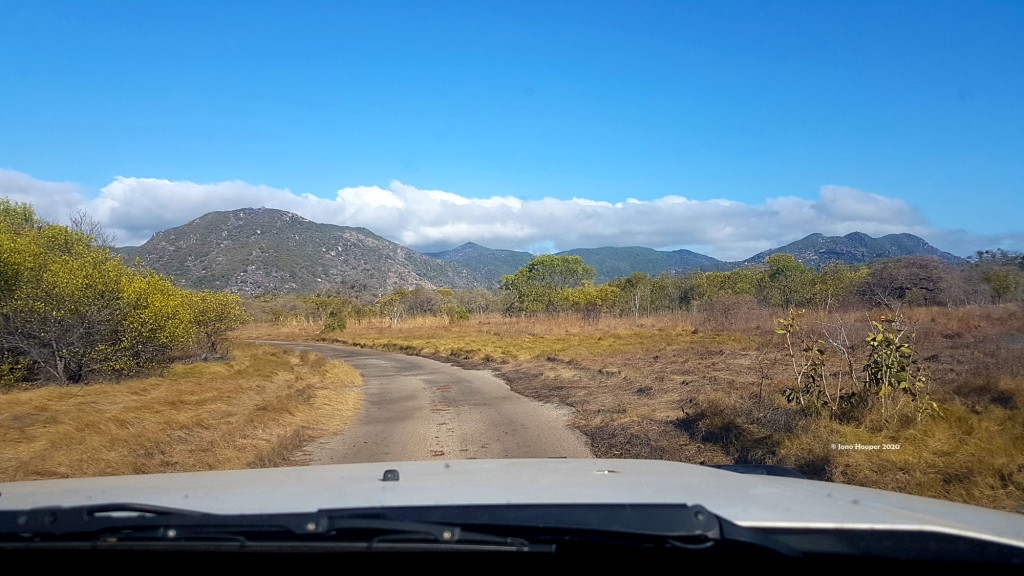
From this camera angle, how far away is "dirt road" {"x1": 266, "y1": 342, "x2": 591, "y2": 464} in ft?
27.9

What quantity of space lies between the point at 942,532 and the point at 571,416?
887 cm

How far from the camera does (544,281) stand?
220 feet

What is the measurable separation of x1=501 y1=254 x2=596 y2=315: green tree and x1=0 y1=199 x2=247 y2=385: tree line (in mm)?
42514

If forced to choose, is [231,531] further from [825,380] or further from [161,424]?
[825,380]

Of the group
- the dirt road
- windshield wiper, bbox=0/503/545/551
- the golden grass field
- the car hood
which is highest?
windshield wiper, bbox=0/503/545/551

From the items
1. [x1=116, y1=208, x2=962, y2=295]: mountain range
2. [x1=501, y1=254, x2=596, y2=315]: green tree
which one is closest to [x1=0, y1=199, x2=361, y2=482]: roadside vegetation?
[x1=501, y1=254, x2=596, y2=315]: green tree

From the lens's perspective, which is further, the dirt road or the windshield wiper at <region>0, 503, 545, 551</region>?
the dirt road

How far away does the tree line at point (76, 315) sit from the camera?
12.7 m

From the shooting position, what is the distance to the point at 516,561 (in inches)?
93.3

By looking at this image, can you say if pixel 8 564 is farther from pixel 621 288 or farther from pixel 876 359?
pixel 621 288

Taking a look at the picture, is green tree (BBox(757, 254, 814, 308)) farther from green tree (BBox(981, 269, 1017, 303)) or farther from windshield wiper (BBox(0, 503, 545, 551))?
windshield wiper (BBox(0, 503, 545, 551))

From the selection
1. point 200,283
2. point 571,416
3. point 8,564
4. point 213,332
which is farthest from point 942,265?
point 200,283

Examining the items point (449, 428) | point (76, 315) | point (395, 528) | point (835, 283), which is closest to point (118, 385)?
point (76, 315)

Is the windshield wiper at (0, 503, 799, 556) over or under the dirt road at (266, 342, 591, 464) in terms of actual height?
over
